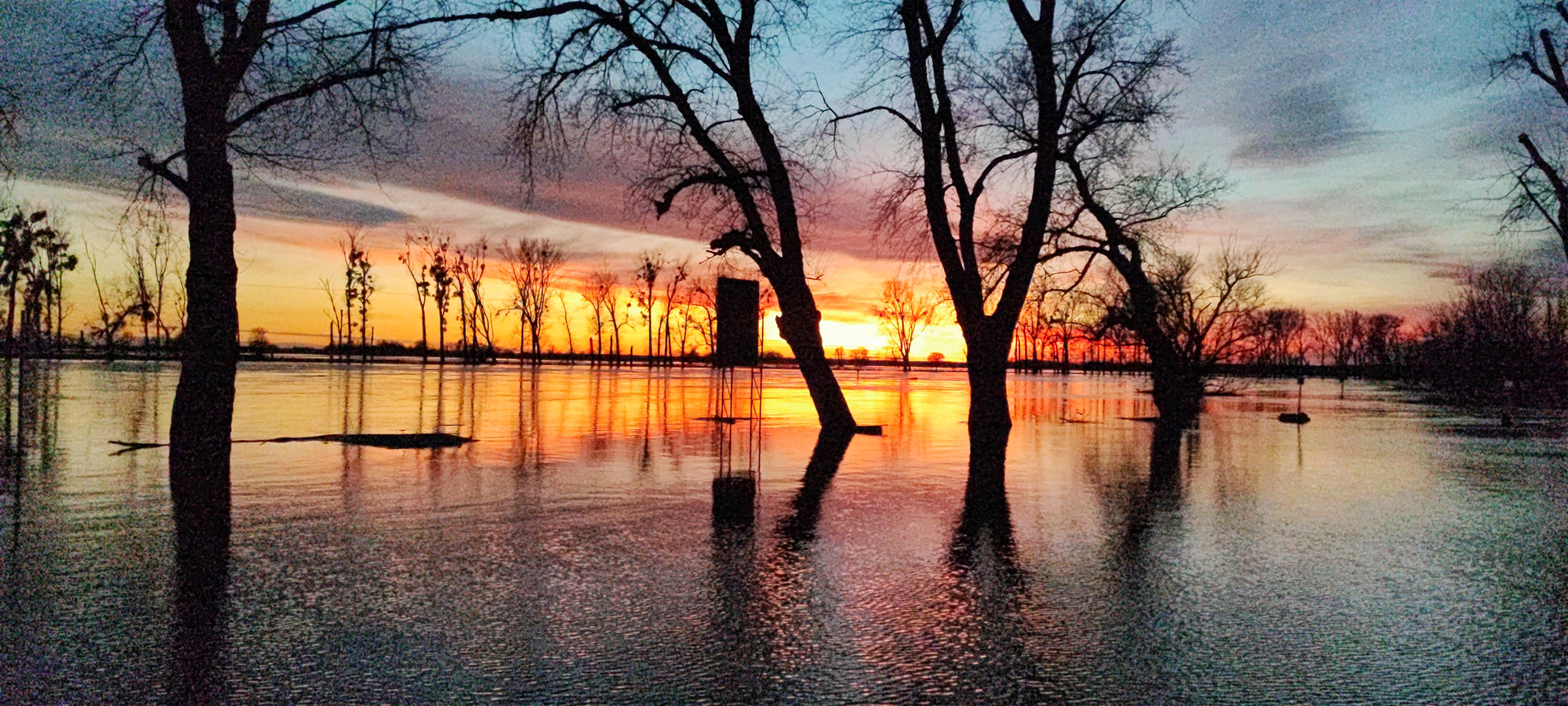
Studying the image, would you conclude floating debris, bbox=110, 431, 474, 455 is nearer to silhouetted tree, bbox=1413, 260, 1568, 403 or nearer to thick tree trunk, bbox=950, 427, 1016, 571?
thick tree trunk, bbox=950, 427, 1016, 571

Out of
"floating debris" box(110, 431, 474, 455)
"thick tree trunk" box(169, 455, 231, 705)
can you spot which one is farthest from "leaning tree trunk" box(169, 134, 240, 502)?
"floating debris" box(110, 431, 474, 455)

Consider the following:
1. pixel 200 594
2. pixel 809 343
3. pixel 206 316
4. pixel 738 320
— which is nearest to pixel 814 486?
pixel 738 320

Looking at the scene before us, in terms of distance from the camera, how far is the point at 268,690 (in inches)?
167

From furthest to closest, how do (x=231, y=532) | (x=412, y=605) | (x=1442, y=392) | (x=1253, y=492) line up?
1. (x=1442, y=392)
2. (x=1253, y=492)
3. (x=231, y=532)
4. (x=412, y=605)

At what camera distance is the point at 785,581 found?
648 cm

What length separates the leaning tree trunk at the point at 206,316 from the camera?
11273 millimetres

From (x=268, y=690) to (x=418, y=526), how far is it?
4096 mm

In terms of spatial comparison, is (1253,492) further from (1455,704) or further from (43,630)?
(43,630)

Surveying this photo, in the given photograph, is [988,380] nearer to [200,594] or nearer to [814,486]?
[814,486]

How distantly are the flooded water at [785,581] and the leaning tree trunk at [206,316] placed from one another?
622 millimetres

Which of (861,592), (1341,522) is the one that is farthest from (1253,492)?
(861,592)

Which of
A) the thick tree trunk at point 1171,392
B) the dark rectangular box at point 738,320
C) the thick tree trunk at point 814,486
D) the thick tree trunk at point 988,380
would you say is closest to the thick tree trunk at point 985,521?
the thick tree trunk at point 814,486

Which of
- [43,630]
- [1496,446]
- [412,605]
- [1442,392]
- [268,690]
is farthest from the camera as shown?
[1442,392]

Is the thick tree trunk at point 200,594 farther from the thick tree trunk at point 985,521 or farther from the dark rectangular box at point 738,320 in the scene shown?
the dark rectangular box at point 738,320
